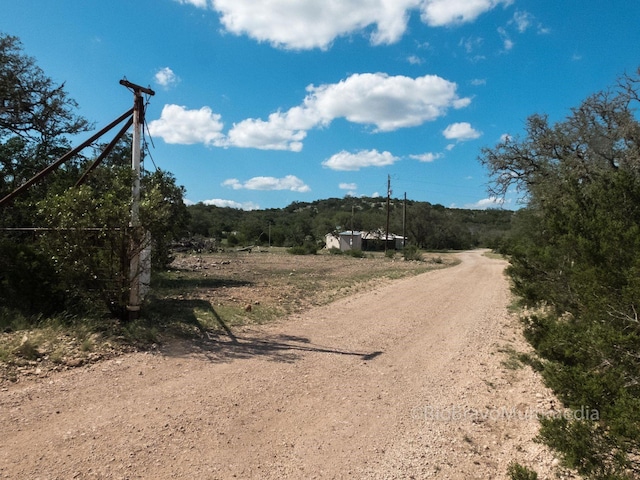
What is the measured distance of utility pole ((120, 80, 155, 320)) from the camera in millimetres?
7965

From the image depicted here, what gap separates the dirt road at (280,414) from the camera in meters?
3.69

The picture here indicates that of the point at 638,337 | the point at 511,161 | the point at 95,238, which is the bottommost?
the point at 638,337

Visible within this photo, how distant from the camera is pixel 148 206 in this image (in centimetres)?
791

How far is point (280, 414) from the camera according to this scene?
15.5ft

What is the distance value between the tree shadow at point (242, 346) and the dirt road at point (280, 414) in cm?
4

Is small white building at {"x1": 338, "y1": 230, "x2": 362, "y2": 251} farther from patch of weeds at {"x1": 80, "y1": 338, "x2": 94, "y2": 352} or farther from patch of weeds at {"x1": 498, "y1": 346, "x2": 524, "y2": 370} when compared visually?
patch of weeds at {"x1": 80, "y1": 338, "x2": 94, "y2": 352}

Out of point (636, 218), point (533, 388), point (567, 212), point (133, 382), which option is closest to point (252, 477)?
point (133, 382)

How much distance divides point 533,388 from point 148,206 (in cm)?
696

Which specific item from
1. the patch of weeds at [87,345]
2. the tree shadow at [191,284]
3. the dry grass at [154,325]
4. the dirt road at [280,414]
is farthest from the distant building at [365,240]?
the patch of weeds at [87,345]

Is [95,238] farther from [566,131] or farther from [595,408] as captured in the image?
[566,131]

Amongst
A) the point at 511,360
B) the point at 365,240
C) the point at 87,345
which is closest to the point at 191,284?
the point at 87,345

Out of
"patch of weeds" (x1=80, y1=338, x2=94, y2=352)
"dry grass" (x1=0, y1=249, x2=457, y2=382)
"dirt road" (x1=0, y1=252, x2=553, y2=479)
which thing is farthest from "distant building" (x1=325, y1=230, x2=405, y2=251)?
"patch of weeds" (x1=80, y1=338, x2=94, y2=352)

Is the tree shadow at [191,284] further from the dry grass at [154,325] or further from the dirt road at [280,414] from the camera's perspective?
the dirt road at [280,414]

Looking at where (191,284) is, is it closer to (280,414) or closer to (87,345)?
(87,345)
